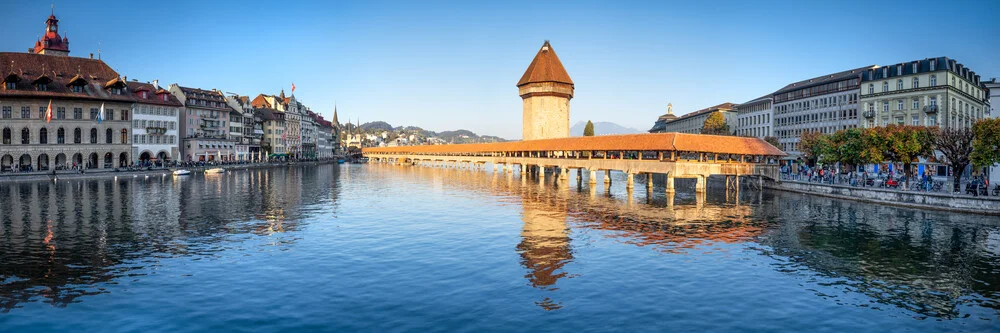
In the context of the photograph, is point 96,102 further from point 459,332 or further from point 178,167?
point 459,332

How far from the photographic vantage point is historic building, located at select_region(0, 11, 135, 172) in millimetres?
65062

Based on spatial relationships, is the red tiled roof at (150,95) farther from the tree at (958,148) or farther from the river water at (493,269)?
the tree at (958,148)

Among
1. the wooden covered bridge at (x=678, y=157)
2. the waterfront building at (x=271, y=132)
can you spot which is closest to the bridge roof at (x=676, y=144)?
the wooden covered bridge at (x=678, y=157)

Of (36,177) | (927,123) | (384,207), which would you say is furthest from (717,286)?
(36,177)

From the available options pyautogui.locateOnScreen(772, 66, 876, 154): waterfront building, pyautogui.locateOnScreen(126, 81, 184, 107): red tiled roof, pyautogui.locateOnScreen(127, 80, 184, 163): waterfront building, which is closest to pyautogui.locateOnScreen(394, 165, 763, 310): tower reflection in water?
pyautogui.locateOnScreen(772, 66, 876, 154): waterfront building

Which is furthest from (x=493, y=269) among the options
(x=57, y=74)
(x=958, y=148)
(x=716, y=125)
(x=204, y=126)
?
(x=204, y=126)

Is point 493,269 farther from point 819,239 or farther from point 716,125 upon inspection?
point 716,125

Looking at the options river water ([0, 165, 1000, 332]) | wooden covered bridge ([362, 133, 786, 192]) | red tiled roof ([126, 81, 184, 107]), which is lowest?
river water ([0, 165, 1000, 332])

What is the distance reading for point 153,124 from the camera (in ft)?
267

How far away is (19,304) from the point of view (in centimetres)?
1453

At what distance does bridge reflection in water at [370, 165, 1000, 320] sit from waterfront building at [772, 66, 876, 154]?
42441 millimetres

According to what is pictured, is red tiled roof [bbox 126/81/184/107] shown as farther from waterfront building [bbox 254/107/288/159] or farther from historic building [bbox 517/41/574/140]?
historic building [bbox 517/41/574/140]

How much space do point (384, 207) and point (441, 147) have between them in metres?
85.6

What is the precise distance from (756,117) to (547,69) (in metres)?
37.7
